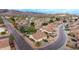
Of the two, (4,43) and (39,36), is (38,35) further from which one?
(4,43)

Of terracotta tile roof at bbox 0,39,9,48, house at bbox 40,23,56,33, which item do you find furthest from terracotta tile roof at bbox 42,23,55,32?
terracotta tile roof at bbox 0,39,9,48

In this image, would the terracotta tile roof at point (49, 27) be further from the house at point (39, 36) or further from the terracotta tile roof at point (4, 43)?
the terracotta tile roof at point (4, 43)

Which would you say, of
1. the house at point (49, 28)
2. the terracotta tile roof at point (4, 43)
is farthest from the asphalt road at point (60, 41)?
the terracotta tile roof at point (4, 43)

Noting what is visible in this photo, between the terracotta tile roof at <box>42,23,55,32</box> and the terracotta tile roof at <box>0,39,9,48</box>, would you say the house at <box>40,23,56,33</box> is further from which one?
the terracotta tile roof at <box>0,39,9,48</box>

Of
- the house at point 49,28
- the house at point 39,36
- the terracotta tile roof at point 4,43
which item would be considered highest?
the house at point 49,28

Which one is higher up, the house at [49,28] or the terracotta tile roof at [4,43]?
the house at [49,28]

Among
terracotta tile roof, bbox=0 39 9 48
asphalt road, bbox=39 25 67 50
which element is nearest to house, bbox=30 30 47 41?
asphalt road, bbox=39 25 67 50

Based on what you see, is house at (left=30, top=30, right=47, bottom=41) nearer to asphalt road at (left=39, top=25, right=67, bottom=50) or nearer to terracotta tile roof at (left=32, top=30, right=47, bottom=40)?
terracotta tile roof at (left=32, top=30, right=47, bottom=40)

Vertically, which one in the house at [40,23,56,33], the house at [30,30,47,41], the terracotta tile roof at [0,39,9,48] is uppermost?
the house at [40,23,56,33]

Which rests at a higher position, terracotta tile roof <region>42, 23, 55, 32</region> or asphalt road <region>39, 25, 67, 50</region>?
terracotta tile roof <region>42, 23, 55, 32</region>
